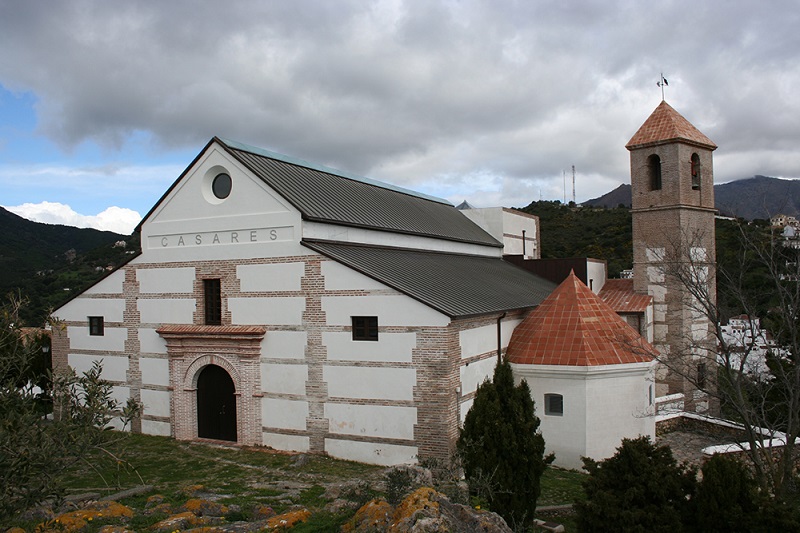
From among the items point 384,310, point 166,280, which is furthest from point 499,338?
point 166,280

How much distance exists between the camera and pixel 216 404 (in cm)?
1742

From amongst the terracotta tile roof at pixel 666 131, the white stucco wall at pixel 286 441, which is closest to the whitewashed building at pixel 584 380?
the white stucco wall at pixel 286 441

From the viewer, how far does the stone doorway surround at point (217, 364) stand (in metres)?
16.7

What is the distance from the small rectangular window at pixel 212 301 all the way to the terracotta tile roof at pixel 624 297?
51.3 ft

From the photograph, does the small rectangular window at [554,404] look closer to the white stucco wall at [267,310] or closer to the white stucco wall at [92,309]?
the white stucco wall at [267,310]

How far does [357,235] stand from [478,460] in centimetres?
878

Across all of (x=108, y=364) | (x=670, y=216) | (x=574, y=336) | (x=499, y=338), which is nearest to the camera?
(x=574, y=336)

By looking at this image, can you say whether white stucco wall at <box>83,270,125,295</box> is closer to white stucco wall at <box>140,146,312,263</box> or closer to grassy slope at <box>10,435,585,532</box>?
white stucco wall at <box>140,146,312,263</box>

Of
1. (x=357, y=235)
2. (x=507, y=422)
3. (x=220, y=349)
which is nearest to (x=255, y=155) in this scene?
(x=357, y=235)

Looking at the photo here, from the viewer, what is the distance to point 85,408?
20.8ft

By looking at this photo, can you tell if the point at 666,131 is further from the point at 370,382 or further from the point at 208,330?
the point at 208,330

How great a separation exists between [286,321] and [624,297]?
1564 centimetres

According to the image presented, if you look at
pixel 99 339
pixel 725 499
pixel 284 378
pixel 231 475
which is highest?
pixel 99 339

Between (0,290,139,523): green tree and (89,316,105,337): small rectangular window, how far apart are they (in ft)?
45.6
